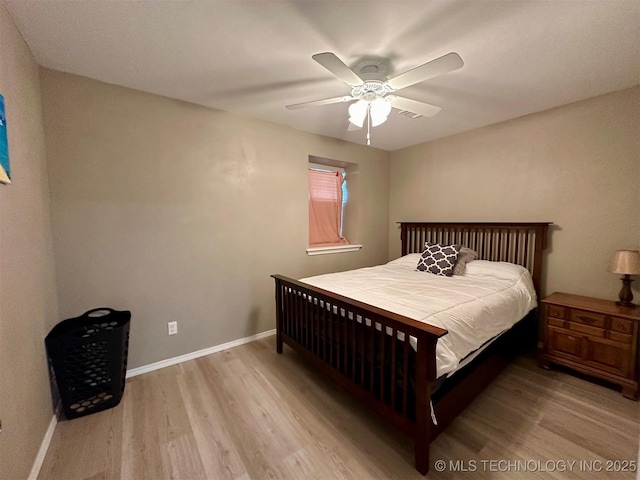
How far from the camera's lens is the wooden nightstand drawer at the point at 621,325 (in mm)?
1852

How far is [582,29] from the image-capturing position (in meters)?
1.45

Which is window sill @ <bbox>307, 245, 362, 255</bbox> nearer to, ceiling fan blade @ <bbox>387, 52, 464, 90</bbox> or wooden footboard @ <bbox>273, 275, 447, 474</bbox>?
wooden footboard @ <bbox>273, 275, 447, 474</bbox>

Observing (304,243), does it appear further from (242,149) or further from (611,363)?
(611,363)

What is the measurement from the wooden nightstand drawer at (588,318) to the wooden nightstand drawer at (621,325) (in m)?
0.05

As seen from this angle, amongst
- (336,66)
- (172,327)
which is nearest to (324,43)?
(336,66)

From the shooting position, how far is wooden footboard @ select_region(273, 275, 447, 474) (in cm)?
131

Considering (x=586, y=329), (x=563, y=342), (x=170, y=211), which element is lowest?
(x=563, y=342)

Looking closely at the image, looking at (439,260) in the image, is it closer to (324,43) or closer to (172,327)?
Result: (324,43)

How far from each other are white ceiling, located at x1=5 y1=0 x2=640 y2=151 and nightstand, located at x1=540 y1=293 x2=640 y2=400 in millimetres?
1739

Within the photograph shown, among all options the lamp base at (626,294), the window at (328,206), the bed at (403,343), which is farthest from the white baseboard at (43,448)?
the lamp base at (626,294)

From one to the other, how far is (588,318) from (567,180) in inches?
49.5

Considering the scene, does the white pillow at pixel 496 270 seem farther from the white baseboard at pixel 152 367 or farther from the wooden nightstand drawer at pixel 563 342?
the white baseboard at pixel 152 367

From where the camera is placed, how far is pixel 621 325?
74.0 inches

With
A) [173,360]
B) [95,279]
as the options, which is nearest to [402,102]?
[95,279]
